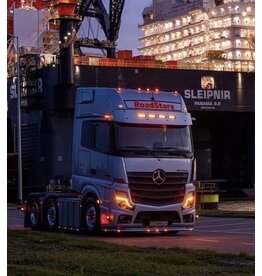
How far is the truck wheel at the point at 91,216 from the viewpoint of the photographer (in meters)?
19.5

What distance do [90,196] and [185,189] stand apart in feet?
8.72

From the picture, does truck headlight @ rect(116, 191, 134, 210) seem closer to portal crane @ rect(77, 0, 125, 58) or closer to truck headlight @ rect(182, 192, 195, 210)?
truck headlight @ rect(182, 192, 195, 210)

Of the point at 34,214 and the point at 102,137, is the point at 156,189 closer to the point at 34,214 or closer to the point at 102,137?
the point at 102,137

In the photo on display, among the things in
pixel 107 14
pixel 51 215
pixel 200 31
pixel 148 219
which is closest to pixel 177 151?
pixel 148 219

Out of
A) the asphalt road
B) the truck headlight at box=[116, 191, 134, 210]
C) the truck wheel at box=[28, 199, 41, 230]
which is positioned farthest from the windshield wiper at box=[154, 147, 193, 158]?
the truck wheel at box=[28, 199, 41, 230]

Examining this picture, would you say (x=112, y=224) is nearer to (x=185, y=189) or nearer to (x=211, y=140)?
(x=185, y=189)

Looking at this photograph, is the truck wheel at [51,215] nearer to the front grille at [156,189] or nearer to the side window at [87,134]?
the side window at [87,134]

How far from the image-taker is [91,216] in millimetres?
19844

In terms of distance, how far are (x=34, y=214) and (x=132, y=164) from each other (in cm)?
510

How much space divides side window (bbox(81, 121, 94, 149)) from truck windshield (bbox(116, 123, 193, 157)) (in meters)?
1.11

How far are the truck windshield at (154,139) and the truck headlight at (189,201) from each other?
118 cm

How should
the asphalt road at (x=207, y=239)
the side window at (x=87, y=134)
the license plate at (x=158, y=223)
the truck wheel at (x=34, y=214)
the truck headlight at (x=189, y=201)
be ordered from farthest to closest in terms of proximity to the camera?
the truck wheel at (x=34, y=214) → the truck headlight at (x=189, y=201) → the side window at (x=87, y=134) → the license plate at (x=158, y=223) → the asphalt road at (x=207, y=239)

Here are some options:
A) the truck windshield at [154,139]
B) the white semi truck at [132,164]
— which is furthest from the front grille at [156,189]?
the truck windshield at [154,139]

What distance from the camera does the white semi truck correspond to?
62.1 feet
